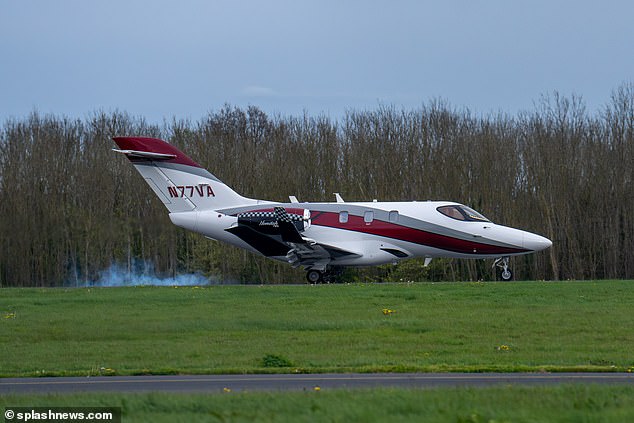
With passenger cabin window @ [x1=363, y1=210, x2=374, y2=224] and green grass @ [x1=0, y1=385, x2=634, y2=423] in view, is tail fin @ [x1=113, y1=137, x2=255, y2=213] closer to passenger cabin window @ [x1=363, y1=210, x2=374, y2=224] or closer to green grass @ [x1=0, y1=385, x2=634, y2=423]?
passenger cabin window @ [x1=363, y1=210, x2=374, y2=224]

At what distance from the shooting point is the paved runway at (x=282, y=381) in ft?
44.8

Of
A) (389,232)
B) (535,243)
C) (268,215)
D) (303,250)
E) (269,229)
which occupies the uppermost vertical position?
(268,215)

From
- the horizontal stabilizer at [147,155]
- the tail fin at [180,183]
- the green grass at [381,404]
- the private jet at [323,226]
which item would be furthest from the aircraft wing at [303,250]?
the green grass at [381,404]

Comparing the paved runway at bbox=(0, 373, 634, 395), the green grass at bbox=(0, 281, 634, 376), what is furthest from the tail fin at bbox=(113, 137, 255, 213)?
the paved runway at bbox=(0, 373, 634, 395)

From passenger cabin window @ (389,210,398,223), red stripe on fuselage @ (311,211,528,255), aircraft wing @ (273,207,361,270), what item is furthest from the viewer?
passenger cabin window @ (389,210,398,223)

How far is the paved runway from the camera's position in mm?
13648

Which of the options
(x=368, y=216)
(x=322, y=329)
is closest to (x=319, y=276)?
(x=368, y=216)

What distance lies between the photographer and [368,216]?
35156 millimetres

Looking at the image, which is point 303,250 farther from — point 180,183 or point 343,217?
point 180,183

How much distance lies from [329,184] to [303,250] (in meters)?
16.3

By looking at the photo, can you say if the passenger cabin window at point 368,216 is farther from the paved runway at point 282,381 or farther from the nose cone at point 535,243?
the paved runway at point 282,381

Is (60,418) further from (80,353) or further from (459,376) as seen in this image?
(80,353)

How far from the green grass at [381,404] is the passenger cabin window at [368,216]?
892 inches

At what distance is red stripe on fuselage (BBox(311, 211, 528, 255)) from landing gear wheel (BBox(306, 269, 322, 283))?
1.96 m
